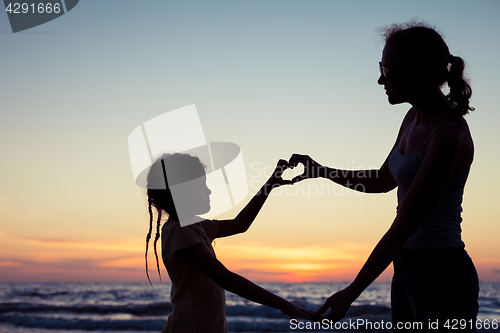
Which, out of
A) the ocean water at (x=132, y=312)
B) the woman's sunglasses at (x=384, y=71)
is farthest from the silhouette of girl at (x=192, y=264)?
the ocean water at (x=132, y=312)

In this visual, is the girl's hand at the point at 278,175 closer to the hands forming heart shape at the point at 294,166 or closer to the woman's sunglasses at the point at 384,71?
the hands forming heart shape at the point at 294,166

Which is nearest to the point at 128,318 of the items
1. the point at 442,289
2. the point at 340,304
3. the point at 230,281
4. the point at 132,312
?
the point at 132,312

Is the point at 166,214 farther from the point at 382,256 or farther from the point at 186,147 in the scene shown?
the point at 382,256

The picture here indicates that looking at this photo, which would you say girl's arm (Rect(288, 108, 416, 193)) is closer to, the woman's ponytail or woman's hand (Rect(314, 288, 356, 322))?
the woman's ponytail

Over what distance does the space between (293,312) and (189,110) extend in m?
2.20

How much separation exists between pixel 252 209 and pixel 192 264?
64 centimetres

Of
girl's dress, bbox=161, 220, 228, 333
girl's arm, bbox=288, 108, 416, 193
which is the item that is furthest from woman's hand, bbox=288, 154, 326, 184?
girl's dress, bbox=161, 220, 228, 333

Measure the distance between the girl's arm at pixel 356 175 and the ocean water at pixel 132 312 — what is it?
654 centimetres

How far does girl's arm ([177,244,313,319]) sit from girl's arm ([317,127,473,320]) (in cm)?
53

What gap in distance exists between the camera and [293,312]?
6.15 ft

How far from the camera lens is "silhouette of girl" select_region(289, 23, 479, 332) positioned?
1426 millimetres

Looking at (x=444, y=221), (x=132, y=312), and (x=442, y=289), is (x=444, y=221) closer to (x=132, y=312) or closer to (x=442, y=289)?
(x=442, y=289)

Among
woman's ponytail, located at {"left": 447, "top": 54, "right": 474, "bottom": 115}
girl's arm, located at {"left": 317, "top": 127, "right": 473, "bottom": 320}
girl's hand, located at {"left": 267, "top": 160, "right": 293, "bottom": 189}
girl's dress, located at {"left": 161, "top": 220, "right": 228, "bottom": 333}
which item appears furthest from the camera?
girl's hand, located at {"left": 267, "top": 160, "right": 293, "bottom": 189}

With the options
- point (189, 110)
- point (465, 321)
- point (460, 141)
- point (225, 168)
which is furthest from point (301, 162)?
point (189, 110)
